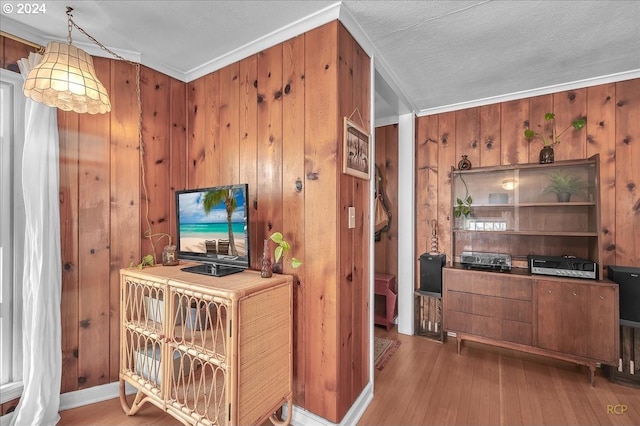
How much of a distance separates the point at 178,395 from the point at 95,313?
36.6 inches

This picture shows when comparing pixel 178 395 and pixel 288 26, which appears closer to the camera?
pixel 178 395

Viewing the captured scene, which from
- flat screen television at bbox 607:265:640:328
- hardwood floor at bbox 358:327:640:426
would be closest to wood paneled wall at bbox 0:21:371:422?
hardwood floor at bbox 358:327:640:426

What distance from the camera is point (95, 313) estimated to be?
1988 mm

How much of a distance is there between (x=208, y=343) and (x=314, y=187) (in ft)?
3.39

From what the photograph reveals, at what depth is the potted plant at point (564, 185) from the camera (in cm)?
247

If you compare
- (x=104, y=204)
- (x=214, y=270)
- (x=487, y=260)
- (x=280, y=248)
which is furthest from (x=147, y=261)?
(x=487, y=260)

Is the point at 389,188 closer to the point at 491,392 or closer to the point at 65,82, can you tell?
the point at 491,392

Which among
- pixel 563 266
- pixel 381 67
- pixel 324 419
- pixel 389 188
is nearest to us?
pixel 324 419

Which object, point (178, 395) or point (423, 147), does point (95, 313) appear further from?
point (423, 147)

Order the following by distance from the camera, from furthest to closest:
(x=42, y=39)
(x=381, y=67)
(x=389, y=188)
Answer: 1. (x=389, y=188)
2. (x=381, y=67)
3. (x=42, y=39)

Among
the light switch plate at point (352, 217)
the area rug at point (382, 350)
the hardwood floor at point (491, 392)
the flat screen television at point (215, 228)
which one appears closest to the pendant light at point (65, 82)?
the flat screen television at point (215, 228)

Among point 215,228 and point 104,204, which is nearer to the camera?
point 215,228

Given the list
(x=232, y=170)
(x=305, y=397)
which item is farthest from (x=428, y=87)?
(x=305, y=397)

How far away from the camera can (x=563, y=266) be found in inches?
92.2
